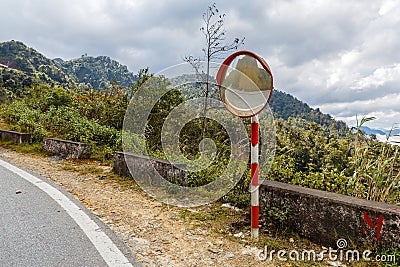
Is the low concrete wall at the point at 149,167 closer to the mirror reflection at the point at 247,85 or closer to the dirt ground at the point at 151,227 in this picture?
Result: the dirt ground at the point at 151,227

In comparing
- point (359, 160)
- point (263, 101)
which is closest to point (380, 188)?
point (359, 160)

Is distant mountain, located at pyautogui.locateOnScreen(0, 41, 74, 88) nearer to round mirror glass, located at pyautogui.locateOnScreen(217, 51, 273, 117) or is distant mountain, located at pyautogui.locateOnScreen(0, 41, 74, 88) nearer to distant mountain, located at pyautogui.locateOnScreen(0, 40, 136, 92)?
distant mountain, located at pyautogui.locateOnScreen(0, 40, 136, 92)

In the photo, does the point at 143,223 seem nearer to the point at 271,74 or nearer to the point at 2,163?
the point at 271,74

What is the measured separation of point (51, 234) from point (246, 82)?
2.37 meters

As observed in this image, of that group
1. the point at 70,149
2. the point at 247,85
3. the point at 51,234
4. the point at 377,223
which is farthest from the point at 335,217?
the point at 70,149

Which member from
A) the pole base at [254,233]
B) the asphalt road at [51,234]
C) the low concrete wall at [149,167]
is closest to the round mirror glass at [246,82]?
the pole base at [254,233]

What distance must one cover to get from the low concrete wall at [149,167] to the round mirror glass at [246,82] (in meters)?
1.87

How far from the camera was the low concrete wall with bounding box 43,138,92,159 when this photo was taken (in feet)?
21.8

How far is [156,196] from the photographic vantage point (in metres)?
4.31

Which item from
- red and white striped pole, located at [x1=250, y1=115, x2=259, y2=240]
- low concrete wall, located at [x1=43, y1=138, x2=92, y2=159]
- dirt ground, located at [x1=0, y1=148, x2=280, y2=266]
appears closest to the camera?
dirt ground, located at [x1=0, y1=148, x2=280, y2=266]

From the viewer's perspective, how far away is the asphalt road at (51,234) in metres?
2.46

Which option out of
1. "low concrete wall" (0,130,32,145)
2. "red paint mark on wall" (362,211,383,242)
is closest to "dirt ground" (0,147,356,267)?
"red paint mark on wall" (362,211,383,242)

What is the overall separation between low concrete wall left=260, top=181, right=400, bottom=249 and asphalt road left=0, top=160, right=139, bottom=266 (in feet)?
5.25

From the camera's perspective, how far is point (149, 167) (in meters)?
4.76
